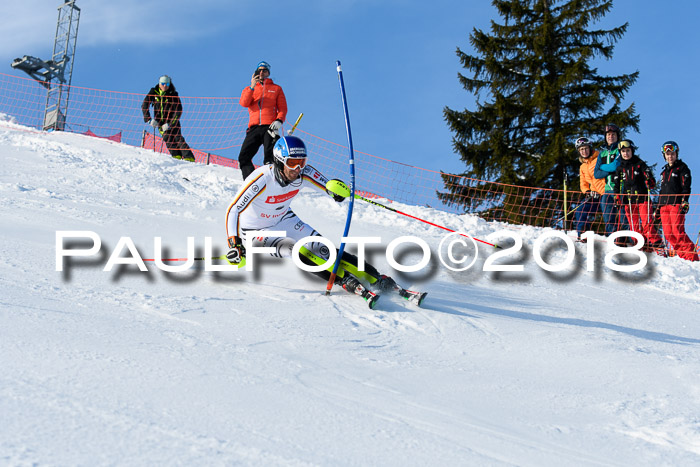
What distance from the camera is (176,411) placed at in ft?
8.00

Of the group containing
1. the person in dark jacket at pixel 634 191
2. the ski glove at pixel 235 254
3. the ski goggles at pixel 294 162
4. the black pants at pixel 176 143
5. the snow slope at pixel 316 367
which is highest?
the black pants at pixel 176 143

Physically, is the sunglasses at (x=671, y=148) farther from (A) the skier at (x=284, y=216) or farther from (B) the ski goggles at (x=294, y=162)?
(B) the ski goggles at (x=294, y=162)

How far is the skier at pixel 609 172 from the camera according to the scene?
31.6 ft

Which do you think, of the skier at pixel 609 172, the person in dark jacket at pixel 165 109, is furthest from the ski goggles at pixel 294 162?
the person in dark jacket at pixel 165 109

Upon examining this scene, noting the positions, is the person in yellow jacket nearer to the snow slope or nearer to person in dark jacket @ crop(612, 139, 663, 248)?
person in dark jacket @ crop(612, 139, 663, 248)

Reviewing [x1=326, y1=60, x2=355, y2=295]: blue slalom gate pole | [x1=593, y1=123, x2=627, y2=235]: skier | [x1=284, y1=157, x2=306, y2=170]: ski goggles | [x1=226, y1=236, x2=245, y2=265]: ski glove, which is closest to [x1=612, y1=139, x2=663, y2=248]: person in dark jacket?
[x1=593, y1=123, x2=627, y2=235]: skier

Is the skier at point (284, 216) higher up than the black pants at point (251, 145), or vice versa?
the black pants at point (251, 145)

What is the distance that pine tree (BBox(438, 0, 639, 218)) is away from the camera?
18422 millimetres

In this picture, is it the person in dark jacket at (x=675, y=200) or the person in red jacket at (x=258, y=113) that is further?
the person in dark jacket at (x=675, y=200)

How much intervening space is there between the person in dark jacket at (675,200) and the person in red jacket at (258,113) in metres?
5.85

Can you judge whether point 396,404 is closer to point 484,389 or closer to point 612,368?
point 484,389

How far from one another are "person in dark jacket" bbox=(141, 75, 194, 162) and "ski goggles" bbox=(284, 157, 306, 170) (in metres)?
7.08

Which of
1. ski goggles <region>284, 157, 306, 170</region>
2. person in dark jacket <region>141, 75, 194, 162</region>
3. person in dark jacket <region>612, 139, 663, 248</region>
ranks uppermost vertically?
person in dark jacket <region>141, 75, 194, 162</region>
